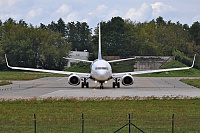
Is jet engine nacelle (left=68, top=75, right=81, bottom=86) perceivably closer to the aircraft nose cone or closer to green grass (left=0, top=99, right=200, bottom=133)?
the aircraft nose cone

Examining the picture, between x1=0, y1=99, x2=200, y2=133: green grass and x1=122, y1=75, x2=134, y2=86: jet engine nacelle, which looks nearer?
x1=0, y1=99, x2=200, y2=133: green grass

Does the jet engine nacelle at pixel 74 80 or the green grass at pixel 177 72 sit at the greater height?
the green grass at pixel 177 72

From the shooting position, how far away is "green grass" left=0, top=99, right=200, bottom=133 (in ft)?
75.6

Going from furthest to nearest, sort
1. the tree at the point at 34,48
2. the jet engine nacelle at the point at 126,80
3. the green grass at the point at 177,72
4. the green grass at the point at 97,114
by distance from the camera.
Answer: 1. the tree at the point at 34,48
2. the green grass at the point at 177,72
3. the jet engine nacelle at the point at 126,80
4. the green grass at the point at 97,114

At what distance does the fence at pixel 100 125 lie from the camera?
22.2 m

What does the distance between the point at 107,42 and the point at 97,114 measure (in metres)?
122

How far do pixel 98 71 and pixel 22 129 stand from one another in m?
33.8

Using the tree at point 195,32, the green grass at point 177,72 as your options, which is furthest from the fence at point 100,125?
the tree at point 195,32

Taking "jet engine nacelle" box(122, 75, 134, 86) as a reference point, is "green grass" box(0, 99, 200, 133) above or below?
below

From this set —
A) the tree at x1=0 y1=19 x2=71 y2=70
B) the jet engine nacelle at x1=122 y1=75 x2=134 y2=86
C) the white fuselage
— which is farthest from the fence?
the tree at x1=0 y1=19 x2=71 y2=70

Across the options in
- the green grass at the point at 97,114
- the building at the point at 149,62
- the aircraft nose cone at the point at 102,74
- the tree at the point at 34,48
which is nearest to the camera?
the green grass at the point at 97,114

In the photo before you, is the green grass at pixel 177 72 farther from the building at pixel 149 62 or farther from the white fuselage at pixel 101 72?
the white fuselage at pixel 101 72

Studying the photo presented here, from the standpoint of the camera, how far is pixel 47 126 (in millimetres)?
23422

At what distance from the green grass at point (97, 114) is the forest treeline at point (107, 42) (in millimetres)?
90045
